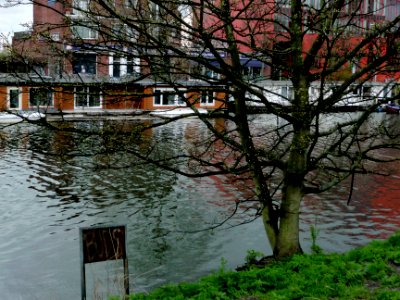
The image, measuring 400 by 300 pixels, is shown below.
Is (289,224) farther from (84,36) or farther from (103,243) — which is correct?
(84,36)

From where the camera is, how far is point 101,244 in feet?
23.8

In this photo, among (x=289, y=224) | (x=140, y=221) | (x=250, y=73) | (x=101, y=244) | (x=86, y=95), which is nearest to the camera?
(x=101, y=244)

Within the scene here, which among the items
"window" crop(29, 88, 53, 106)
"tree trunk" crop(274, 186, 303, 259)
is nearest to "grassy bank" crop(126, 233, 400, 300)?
"tree trunk" crop(274, 186, 303, 259)

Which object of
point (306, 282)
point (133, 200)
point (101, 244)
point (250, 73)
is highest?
point (250, 73)

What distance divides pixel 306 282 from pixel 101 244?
113 inches

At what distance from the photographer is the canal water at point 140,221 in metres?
9.98

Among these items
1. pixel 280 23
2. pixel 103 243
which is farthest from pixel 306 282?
pixel 280 23

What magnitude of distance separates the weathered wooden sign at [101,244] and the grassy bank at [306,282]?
747mm

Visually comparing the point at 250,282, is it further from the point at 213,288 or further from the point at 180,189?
the point at 180,189

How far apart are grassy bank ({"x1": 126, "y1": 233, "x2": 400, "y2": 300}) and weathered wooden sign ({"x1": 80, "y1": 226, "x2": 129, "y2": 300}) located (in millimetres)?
747

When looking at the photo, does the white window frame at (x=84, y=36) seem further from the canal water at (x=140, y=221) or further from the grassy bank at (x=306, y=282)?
the grassy bank at (x=306, y=282)

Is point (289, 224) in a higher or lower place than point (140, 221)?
higher

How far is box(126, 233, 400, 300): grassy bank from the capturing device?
650cm

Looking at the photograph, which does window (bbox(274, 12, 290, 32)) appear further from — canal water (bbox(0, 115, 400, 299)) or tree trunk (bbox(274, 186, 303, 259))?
canal water (bbox(0, 115, 400, 299))
